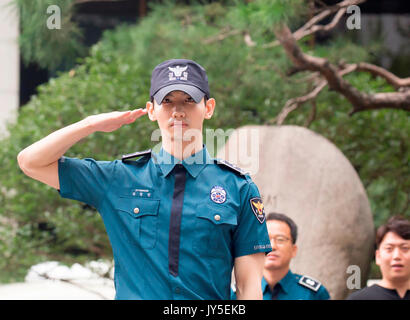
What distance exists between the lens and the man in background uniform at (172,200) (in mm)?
1392

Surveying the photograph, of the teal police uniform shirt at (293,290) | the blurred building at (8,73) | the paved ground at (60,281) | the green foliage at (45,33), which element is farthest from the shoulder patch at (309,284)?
the blurred building at (8,73)

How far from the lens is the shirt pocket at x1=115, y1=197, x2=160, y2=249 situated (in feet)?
4.66

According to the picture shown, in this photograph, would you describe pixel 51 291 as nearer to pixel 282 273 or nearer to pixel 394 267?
pixel 282 273

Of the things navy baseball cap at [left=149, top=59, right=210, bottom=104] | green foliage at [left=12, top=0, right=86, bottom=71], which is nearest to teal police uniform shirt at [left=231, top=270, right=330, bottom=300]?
navy baseball cap at [left=149, top=59, right=210, bottom=104]

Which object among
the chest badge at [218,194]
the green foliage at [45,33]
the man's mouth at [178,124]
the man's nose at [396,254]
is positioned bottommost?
the man's nose at [396,254]

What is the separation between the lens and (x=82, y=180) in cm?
147

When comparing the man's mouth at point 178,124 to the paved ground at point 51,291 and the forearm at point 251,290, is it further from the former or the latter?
the paved ground at point 51,291

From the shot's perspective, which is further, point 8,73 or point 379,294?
point 8,73

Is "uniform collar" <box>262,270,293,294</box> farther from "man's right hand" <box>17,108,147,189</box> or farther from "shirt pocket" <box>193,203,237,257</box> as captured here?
"man's right hand" <box>17,108,147,189</box>

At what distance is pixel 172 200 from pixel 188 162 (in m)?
0.11

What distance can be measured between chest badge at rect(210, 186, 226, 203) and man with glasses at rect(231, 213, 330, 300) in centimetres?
→ 142

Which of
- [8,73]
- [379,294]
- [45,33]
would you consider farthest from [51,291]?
[379,294]

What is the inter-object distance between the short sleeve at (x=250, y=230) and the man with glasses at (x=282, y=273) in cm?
138
